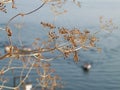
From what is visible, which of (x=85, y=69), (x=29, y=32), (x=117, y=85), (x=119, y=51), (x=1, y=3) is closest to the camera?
(x=1, y=3)

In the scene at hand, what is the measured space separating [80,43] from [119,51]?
3598 centimetres

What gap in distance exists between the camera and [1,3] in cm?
609

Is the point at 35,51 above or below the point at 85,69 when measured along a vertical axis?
above

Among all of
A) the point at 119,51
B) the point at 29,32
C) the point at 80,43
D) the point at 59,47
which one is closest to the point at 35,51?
the point at 59,47

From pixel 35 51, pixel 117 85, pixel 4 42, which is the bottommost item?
pixel 117 85

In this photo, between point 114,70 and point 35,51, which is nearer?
point 35,51

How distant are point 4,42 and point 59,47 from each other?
119 feet

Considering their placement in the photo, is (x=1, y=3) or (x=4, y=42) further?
(x=4, y=42)

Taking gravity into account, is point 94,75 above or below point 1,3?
below

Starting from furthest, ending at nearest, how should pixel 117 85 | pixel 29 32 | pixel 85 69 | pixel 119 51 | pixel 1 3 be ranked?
pixel 29 32 < pixel 119 51 < pixel 85 69 < pixel 117 85 < pixel 1 3

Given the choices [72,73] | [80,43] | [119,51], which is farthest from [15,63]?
[80,43]

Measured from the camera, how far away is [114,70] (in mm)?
36938

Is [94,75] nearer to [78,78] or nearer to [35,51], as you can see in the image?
[78,78]

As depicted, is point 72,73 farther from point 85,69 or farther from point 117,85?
point 117,85
